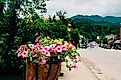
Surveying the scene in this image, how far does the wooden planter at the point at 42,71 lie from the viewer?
29.2 ft

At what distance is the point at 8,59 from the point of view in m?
15.9

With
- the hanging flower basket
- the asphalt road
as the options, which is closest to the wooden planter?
the hanging flower basket

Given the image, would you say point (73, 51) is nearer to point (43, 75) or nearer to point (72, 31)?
point (43, 75)

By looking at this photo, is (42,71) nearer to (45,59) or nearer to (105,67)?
(45,59)

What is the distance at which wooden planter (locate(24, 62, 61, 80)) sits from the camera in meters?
8.91

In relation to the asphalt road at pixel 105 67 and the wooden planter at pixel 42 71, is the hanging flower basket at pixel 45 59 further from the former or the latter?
the asphalt road at pixel 105 67

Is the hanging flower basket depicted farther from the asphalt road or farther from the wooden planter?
the asphalt road

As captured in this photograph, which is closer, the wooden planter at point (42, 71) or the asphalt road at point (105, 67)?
the wooden planter at point (42, 71)

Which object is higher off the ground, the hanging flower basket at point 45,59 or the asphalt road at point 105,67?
the hanging flower basket at point 45,59

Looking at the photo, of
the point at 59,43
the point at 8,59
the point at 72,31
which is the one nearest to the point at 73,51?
the point at 59,43

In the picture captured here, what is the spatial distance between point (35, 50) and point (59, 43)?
58 centimetres

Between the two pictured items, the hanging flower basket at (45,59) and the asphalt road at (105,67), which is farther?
the asphalt road at (105,67)

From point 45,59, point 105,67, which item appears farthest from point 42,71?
point 105,67

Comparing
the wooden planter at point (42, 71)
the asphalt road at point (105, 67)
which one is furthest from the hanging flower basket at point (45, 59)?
the asphalt road at point (105, 67)
